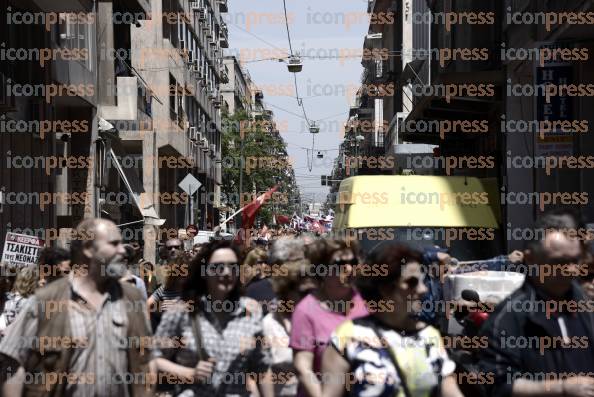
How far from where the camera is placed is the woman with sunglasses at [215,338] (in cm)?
643

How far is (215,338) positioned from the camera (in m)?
6.48

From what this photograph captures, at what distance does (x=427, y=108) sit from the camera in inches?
1305

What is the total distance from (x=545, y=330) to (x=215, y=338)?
2.05 meters

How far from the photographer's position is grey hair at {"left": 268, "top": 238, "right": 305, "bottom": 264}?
26.7 ft

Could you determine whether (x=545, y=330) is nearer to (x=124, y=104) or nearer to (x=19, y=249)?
(x=19, y=249)

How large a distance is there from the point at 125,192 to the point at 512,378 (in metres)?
31.6

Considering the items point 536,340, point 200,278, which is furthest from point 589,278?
point 200,278

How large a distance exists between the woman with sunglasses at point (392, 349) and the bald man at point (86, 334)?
138 cm

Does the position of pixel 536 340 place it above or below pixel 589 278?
below

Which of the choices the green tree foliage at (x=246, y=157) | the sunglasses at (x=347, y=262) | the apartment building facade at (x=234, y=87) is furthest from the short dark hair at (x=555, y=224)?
the apartment building facade at (x=234, y=87)

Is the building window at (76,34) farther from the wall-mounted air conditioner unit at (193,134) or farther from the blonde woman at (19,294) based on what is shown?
the wall-mounted air conditioner unit at (193,134)

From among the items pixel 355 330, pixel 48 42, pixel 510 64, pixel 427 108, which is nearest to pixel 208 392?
pixel 355 330

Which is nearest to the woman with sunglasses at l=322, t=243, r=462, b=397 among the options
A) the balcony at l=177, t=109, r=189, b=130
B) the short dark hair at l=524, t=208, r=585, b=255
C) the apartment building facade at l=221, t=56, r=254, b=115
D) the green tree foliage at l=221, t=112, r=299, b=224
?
the short dark hair at l=524, t=208, r=585, b=255

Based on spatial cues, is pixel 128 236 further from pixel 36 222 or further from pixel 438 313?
pixel 438 313
